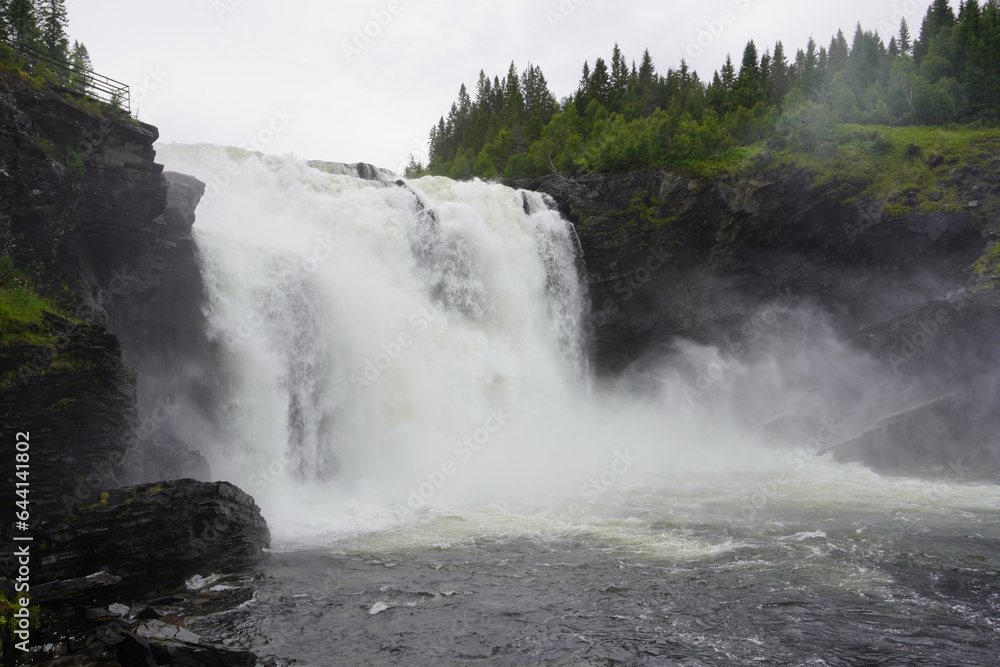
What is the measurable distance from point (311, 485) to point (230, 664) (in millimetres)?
13436

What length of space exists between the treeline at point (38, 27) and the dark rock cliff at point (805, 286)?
1024 inches

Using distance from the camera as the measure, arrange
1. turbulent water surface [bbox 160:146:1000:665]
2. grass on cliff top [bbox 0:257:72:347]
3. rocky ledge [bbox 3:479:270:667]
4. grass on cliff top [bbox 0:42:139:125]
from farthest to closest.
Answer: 1. grass on cliff top [bbox 0:42:139:125]
2. grass on cliff top [bbox 0:257:72:347]
3. turbulent water surface [bbox 160:146:1000:665]
4. rocky ledge [bbox 3:479:270:667]

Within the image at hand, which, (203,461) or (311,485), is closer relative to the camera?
(203,461)

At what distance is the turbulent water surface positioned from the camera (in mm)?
12734

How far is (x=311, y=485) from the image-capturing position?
24016mm

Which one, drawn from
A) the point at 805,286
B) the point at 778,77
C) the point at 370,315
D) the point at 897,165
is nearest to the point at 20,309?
the point at 370,315

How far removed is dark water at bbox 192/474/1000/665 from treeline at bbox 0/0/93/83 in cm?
1877

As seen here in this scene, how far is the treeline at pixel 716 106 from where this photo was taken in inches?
1619

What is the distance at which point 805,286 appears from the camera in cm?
3634

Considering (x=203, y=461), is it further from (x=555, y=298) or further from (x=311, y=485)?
(x=555, y=298)

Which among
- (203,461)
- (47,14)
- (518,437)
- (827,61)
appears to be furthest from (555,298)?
(827,61)

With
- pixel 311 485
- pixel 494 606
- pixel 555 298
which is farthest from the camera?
pixel 555 298

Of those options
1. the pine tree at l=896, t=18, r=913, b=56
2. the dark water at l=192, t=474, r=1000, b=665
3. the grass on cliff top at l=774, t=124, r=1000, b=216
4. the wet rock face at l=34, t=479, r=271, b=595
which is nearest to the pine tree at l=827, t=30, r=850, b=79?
the pine tree at l=896, t=18, r=913, b=56

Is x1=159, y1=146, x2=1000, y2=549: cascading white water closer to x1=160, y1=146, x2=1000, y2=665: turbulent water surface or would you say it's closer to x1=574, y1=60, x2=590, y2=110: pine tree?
x1=160, y1=146, x2=1000, y2=665: turbulent water surface
